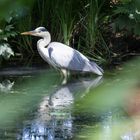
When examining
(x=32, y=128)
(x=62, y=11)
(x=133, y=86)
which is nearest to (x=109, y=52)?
(x=62, y=11)

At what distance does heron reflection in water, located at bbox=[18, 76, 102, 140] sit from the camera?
5020 millimetres

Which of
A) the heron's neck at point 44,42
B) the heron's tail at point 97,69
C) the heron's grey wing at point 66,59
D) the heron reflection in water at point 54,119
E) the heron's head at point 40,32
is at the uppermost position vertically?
the heron's head at point 40,32

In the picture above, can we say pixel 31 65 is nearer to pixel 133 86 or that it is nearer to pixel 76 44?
pixel 76 44

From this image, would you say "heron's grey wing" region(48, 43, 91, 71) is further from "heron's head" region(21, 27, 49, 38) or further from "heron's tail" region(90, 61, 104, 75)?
"heron's head" region(21, 27, 49, 38)

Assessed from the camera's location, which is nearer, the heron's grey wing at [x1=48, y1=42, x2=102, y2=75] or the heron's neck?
the heron's grey wing at [x1=48, y1=42, x2=102, y2=75]

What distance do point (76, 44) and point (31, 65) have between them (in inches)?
51.6

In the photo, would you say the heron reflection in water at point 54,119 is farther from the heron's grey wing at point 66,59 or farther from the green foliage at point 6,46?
the green foliage at point 6,46

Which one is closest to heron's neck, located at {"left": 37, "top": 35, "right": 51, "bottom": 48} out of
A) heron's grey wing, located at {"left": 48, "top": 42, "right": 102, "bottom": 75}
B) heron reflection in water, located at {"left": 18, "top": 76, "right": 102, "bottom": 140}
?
heron's grey wing, located at {"left": 48, "top": 42, "right": 102, "bottom": 75}

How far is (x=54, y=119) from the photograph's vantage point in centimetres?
561

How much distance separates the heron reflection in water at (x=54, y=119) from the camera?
5.02 meters

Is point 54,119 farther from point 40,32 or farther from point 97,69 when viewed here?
point 40,32

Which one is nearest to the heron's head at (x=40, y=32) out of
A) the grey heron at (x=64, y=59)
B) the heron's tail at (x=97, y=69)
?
the grey heron at (x=64, y=59)

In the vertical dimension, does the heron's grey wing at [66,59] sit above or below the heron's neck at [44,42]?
below

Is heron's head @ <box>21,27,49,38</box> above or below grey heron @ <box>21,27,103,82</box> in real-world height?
above
